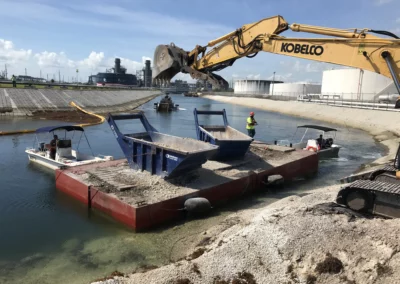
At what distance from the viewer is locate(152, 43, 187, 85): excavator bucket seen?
1287cm

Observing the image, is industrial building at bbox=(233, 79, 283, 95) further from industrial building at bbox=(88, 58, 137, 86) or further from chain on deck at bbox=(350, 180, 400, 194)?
chain on deck at bbox=(350, 180, 400, 194)

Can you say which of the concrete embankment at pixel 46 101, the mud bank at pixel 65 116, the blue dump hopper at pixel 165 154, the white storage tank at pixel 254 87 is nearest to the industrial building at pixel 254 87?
the white storage tank at pixel 254 87

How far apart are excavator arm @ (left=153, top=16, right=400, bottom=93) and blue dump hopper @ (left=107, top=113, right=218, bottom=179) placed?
8.11ft

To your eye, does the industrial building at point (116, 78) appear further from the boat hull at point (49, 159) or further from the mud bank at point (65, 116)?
the boat hull at point (49, 159)

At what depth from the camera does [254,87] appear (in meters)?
129

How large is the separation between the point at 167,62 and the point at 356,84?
55378 mm

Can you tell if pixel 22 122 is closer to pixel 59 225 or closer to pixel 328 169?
pixel 59 225

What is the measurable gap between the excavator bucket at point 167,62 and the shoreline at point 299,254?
7716 millimetres

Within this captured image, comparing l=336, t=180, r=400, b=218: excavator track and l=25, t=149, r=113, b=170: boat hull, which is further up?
l=336, t=180, r=400, b=218: excavator track

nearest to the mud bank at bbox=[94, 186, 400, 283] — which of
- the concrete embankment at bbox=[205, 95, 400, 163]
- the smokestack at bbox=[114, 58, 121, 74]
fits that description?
the concrete embankment at bbox=[205, 95, 400, 163]

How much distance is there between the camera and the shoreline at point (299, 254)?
554 centimetres

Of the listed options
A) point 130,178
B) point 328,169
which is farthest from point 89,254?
point 328,169

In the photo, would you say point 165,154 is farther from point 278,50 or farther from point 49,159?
point 49,159

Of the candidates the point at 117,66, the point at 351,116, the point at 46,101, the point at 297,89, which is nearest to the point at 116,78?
the point at 117,66
